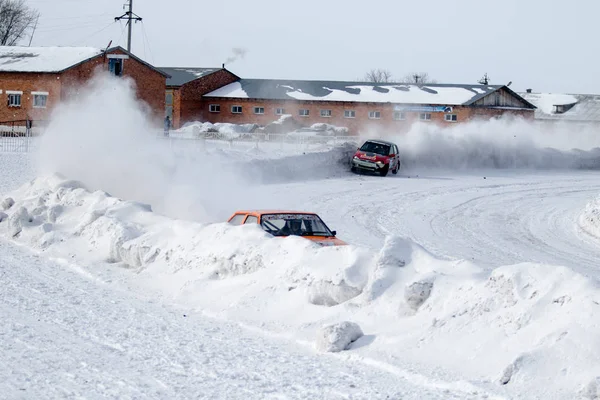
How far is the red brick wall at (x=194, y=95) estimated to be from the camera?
2975 inches

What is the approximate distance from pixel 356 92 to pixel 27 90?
1150 inches

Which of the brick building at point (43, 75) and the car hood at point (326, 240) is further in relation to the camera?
the brick building at point (43, 75)

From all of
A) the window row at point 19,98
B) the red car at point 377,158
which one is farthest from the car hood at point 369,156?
the window row at point 19,98

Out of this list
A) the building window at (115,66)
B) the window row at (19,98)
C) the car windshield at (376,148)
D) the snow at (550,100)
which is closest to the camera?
the car windshield at (376,148)

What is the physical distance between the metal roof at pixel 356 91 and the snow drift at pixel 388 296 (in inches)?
2352

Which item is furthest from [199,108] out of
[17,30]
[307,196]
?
[307,196]

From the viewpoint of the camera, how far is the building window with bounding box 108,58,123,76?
62188mm

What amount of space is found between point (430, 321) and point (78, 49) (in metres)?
56.1

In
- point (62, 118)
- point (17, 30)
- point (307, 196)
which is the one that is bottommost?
point (307, 196)

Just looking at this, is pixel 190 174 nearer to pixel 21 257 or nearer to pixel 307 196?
pixel 307 196

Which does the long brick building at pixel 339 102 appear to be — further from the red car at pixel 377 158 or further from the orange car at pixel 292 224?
the orange car at pixel 292 224

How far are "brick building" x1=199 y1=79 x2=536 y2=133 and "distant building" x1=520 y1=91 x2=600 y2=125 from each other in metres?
12.6

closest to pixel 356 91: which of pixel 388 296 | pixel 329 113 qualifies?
pixel 329 113

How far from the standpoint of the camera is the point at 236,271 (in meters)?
13.1
